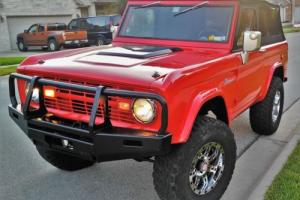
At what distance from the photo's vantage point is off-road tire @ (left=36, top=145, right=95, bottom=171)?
166 inches

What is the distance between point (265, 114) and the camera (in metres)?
5.30

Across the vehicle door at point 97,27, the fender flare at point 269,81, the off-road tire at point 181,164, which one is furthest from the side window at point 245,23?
the vehicle door at point 97,27

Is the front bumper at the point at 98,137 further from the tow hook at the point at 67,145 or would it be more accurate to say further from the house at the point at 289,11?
the house at the point at 289,11

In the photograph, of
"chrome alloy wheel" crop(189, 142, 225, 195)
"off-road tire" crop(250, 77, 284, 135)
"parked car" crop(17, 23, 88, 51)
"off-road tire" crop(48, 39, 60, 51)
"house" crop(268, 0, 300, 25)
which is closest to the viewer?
"chrome alloy wheel" crop(189, 142, 225, 195)

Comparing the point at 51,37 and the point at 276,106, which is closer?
the point at 276,106

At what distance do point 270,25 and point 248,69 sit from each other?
4.44ft

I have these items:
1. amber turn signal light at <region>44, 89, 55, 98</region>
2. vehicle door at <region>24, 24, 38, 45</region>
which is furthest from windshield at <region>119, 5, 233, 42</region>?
vehicle door at <region>24, 24, 38, 45</region>

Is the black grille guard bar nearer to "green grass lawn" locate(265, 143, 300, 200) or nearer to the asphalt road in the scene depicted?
the asphalt road

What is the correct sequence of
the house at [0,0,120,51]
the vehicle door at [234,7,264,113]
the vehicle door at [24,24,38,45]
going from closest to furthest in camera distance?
the vehicle door at [234,7,264,113] → the vehicle door at [24,24,38,45] → the house at [0,0,120,51]

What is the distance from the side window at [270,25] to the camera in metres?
5.13

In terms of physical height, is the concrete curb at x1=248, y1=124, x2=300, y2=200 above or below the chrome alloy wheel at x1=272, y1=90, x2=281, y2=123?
below

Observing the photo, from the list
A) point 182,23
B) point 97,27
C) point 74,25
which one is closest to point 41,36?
point 74,25

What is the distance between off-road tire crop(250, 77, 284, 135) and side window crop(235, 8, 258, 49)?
3.18 feet

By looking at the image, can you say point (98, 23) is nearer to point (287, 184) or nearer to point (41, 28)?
point (41, 28)
